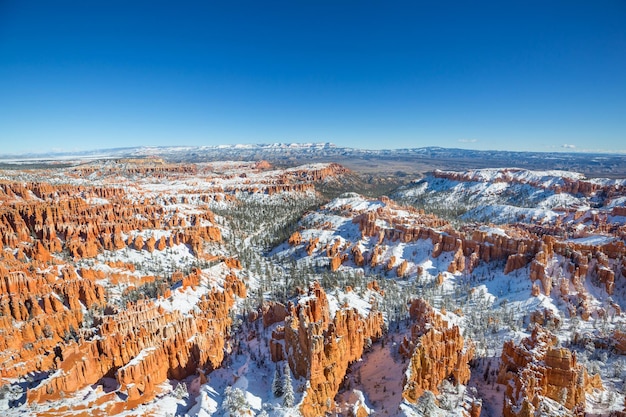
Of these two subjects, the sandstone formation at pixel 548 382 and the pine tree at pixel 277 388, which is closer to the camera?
the sandstone formation at pixel 548 382

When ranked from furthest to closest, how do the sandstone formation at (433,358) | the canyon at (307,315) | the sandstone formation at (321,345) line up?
the sandstone formation at (321,345)
the canyon at (307,315)
the sandstone formation at (433,358)

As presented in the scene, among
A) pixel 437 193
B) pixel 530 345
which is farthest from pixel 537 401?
pixel 437 193

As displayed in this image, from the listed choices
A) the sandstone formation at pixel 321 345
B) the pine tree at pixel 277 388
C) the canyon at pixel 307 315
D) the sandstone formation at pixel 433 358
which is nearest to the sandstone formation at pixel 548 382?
the canyon at pixel 307 315

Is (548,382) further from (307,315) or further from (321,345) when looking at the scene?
(307,315)

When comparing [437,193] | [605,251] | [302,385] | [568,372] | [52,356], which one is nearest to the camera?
[568,372]

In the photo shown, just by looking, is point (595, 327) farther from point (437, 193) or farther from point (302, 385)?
point (437, 193)

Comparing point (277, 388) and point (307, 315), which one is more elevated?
point (307, 315)

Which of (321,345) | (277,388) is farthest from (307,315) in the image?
(277,388)

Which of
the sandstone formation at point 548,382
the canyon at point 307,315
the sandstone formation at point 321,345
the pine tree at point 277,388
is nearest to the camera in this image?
the sandstone formation at point 548,382

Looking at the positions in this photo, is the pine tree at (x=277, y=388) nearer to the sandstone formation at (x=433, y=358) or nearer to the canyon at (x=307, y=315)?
the canyon at (x=307, y=315)

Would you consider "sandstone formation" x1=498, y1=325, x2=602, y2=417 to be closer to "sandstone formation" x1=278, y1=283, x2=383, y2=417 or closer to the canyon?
the canyon

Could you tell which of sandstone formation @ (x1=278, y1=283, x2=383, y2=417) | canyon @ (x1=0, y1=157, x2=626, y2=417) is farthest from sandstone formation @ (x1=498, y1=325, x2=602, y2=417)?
sandstone formation @ (x1=278, y1=283, x2=383, y2=417)
